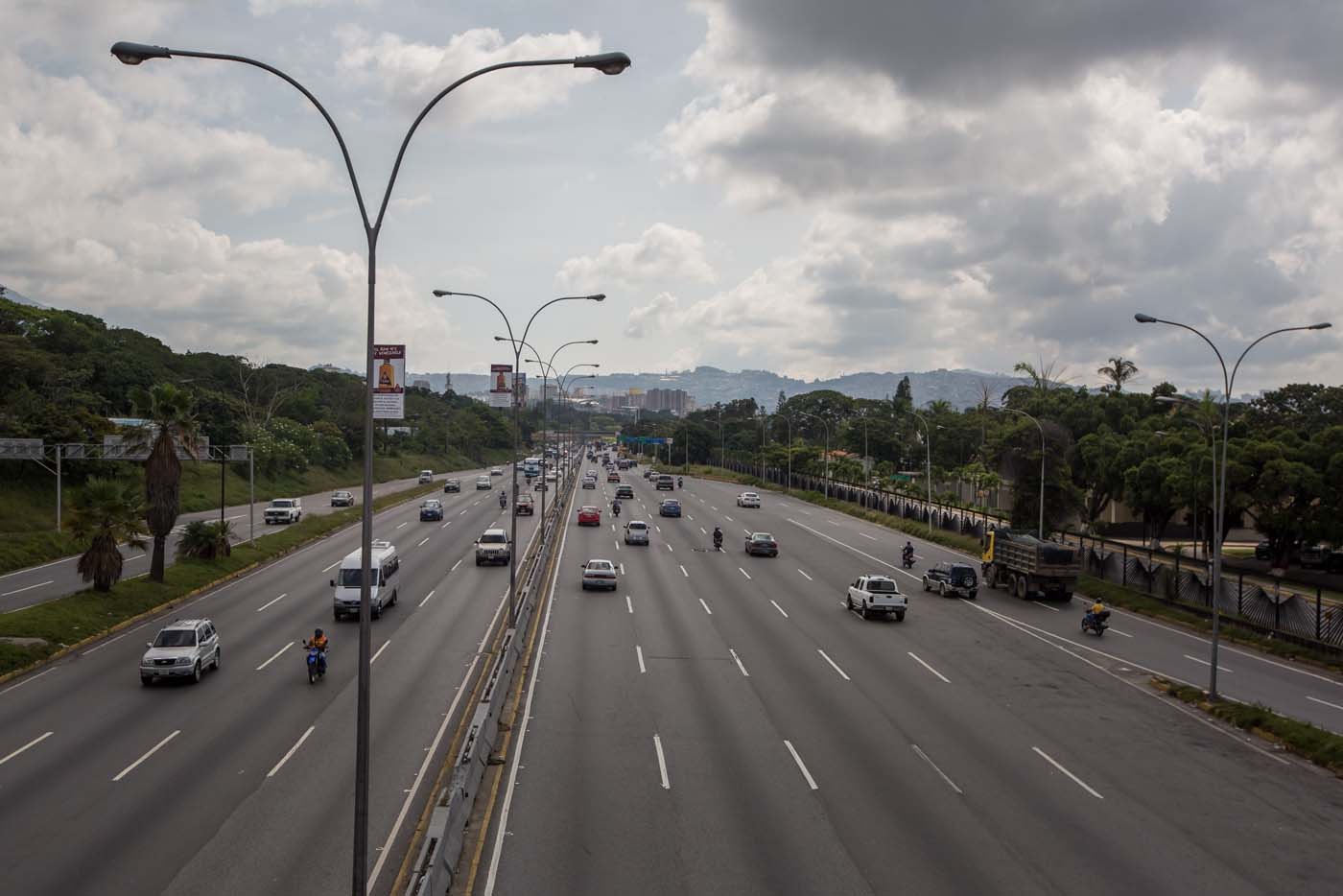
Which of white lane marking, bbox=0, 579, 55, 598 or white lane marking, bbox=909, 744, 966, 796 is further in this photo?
white lane marking, bbox=0, 579, 55, 598

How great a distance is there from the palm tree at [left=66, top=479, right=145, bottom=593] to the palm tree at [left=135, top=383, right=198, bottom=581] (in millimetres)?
1346

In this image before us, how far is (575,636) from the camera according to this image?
31828 mm

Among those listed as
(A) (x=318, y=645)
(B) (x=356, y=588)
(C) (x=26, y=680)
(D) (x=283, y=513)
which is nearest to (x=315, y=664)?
(A) (x=318, y=645)

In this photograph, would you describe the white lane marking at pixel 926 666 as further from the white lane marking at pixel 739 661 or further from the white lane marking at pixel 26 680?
the white lane marking at pixel 26 680

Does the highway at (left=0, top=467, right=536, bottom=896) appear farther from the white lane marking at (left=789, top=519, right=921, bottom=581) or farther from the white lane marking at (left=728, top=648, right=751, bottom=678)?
the white lane marking at (left=789, top=519, right=921, bottom=581)

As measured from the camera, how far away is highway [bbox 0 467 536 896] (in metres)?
14.2

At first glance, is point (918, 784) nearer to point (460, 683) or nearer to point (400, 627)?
point (460, 683)

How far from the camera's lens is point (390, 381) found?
20797 mm

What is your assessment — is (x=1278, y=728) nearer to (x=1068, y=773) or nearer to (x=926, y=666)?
(x=1068, y=773)

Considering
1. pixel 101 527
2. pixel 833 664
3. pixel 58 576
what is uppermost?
pixel 101 527

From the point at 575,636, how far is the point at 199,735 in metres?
13.3

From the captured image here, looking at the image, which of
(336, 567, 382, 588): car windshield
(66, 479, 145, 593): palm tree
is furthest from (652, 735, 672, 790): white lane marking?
(66, 479, 145, 593): palm tree

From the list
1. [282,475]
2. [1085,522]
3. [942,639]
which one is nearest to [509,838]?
[942,639]

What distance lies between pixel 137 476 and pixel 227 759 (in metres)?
56.7
